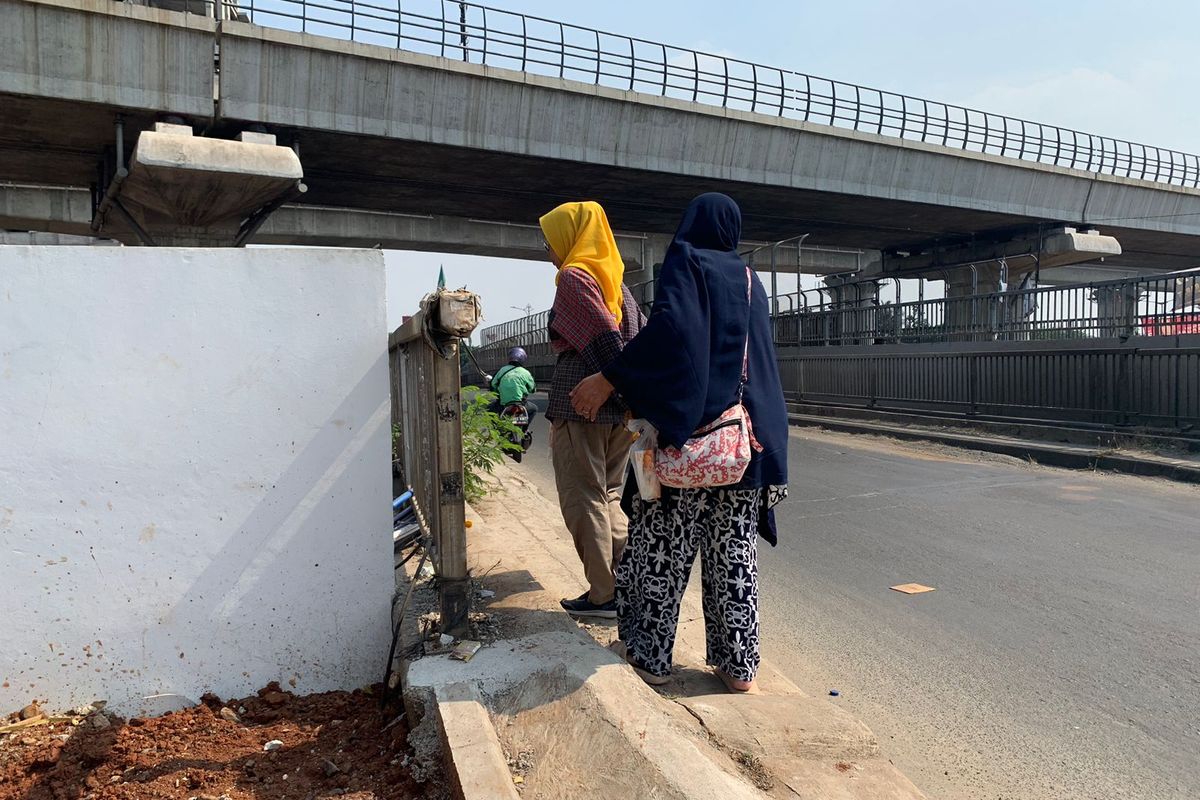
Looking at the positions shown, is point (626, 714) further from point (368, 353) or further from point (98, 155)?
point (98, 155)

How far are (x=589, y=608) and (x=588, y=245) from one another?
159 centimetres

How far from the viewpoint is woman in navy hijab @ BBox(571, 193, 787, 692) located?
2.75 metres

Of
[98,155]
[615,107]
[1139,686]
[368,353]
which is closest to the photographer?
[368,353]

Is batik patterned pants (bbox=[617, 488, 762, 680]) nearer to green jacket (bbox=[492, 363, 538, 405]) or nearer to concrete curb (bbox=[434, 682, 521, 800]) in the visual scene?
concrete curb (bbox=[434, 682, 521, 800])

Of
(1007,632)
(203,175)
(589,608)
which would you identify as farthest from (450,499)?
(203,175)

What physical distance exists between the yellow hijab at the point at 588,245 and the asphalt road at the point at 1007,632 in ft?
6.23

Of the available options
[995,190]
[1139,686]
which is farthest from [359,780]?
[995,190]

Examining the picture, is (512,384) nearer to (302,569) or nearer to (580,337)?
(580,337)

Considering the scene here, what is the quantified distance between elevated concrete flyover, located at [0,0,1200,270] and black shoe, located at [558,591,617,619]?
15.9 meters

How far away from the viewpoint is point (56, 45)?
14398 mm

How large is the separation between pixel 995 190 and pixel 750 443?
92.4ft

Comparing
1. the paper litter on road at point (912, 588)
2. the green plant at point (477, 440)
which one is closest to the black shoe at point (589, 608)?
the paper litter on road at point (912, 588)

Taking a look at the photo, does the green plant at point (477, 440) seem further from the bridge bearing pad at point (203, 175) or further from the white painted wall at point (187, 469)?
the bridge bearing pad at point (203, 175)

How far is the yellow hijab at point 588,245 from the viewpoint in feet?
10.9
